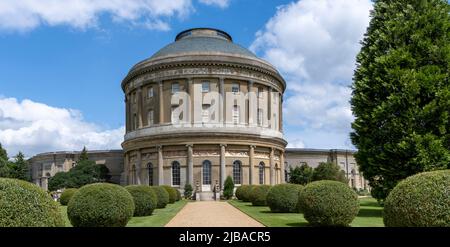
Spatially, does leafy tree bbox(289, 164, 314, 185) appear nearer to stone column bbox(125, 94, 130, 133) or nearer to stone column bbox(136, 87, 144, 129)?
stone column bbox(136, 87, 144, 129)

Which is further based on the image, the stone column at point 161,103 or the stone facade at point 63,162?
the stone facade at point 63,162

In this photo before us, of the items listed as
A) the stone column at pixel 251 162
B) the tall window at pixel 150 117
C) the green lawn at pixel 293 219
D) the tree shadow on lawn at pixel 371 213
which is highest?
the tall window at pixel 150 117

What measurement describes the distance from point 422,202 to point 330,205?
548 cm

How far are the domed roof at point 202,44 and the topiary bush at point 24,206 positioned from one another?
125ft

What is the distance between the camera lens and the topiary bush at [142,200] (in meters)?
22.5

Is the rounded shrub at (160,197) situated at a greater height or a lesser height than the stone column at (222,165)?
lesser

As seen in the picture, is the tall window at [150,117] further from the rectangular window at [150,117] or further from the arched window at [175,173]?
the arched window at [175,173]

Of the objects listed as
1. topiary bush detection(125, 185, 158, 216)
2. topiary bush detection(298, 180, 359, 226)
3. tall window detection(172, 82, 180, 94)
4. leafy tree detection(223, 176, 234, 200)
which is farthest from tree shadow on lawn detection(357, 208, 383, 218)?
tall window detection(172, 82, 180, 94)

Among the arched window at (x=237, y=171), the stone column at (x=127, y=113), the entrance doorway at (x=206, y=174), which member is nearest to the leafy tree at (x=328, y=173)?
the arched window at (x=237, y=171)

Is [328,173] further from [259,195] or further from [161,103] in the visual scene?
[259,195]

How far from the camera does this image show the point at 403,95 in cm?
2117

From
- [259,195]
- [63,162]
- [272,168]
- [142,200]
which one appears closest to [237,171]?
[272,168]

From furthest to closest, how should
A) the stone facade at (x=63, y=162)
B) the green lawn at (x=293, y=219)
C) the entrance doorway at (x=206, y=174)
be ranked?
1. the stone facade at (x=63, y=162)
2. the entrance doorway at (x=206, y=174)
3. the green lawn at (x=293, y=219)
